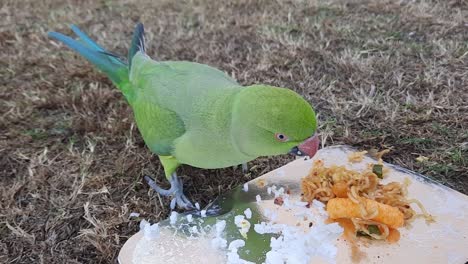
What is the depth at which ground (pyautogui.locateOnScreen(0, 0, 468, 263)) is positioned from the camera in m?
2.25

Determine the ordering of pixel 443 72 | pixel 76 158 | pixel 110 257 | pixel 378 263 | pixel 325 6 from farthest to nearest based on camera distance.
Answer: pixel 325 6, pixel 443 72, pixel 76 158, pixel 110 257, pixel 378 263

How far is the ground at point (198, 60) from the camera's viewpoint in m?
2.25

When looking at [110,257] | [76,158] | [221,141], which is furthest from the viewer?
[76,158]

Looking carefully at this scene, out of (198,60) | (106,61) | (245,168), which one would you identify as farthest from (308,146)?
(198,60)

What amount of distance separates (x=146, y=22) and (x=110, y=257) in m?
2.49

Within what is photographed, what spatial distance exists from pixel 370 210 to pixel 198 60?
1861mm

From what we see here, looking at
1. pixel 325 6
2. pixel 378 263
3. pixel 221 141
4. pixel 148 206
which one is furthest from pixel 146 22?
pixel 378 263

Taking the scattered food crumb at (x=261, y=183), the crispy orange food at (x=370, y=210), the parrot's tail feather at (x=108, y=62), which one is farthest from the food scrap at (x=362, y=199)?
the parrot's tail feather at (x=108, y=62)

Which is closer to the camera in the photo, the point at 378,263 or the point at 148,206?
the point at 378,263

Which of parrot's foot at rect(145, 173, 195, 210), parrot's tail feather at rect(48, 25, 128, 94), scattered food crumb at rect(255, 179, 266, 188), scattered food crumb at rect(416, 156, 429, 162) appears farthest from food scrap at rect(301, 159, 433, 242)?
parrot's tail feather at rect(48, 25, 128, 94)

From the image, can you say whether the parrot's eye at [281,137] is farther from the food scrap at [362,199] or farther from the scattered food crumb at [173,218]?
the scattered food crumb at [173,218]

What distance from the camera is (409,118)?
260 cm

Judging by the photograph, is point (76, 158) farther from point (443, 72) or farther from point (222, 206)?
point (443, 72)

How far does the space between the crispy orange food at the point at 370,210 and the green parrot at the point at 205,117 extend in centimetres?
31
